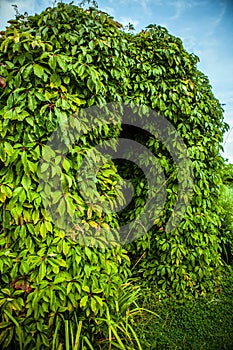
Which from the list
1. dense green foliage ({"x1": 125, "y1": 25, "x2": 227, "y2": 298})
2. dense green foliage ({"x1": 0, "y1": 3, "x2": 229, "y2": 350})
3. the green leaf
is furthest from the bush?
the green leaf

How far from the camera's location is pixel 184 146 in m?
2.54

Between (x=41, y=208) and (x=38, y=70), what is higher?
(x=38, y=70)

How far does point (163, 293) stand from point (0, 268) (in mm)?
1600

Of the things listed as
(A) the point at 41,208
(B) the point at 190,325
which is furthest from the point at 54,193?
(B) the point at 190,325

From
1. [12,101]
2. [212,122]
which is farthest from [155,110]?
[12,101]

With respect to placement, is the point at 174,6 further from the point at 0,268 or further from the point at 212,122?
the point at 0,268

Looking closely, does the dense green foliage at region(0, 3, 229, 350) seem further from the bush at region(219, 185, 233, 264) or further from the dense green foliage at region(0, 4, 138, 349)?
the bush at region(219, 185, 233, 264)

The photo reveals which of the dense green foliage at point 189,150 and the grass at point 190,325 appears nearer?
the grass at point 190,325

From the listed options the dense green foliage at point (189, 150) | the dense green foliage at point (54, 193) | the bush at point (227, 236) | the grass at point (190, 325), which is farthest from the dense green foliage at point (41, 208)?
the bush at point (227, 236)

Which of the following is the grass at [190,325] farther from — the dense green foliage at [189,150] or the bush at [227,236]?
the bush at [227,236]

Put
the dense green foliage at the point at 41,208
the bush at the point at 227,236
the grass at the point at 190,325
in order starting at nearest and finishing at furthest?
the dense green foliage at the point at 41,208
the grass at the point at 190,325
the bush at the point at 227,236

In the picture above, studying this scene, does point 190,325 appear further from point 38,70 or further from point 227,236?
point 38,70

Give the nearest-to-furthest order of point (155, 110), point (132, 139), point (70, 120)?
point (70, 120), point (155, 110), point (132, 139)

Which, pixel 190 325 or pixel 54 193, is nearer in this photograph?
pixel 54 193
